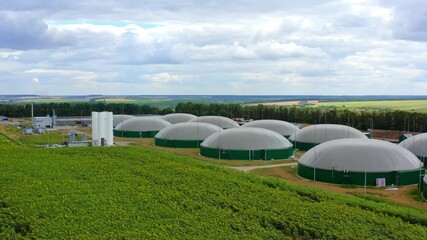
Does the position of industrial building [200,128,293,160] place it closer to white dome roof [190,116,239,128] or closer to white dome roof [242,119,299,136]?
white dome roof [242,119,299,136]

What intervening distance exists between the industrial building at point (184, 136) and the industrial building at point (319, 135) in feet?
36.3

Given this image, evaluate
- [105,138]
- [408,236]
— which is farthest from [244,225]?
[105,138]

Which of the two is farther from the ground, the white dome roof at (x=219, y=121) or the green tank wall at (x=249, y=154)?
the white dome roof at (x=219, y=121)

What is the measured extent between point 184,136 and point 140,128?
16.1 meters

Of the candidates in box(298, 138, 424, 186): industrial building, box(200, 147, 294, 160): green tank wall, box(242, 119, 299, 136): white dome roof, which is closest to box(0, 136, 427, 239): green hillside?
box(298, 138, 424, 186): industrial building

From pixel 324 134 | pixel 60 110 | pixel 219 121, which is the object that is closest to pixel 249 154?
pixel 324 134

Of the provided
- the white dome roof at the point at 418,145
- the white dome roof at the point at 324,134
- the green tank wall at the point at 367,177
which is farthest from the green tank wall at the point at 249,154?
the white dome roof at the point at 418,145

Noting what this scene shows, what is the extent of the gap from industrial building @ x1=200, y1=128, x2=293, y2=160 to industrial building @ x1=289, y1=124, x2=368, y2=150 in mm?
6728

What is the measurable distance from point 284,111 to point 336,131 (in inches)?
1516

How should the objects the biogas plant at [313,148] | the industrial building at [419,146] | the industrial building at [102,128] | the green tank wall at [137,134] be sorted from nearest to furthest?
the biogas plant at [313,148]
the industrial building at [419,146]
the industrial building at [102,128]
the green tank wall at [137,134]

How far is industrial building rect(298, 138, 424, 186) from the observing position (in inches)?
1407

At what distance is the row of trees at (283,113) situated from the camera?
257 ft

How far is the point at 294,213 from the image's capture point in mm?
23312

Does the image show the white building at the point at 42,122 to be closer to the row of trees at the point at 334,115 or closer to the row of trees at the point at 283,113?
the row of trees at the point at 283,113
